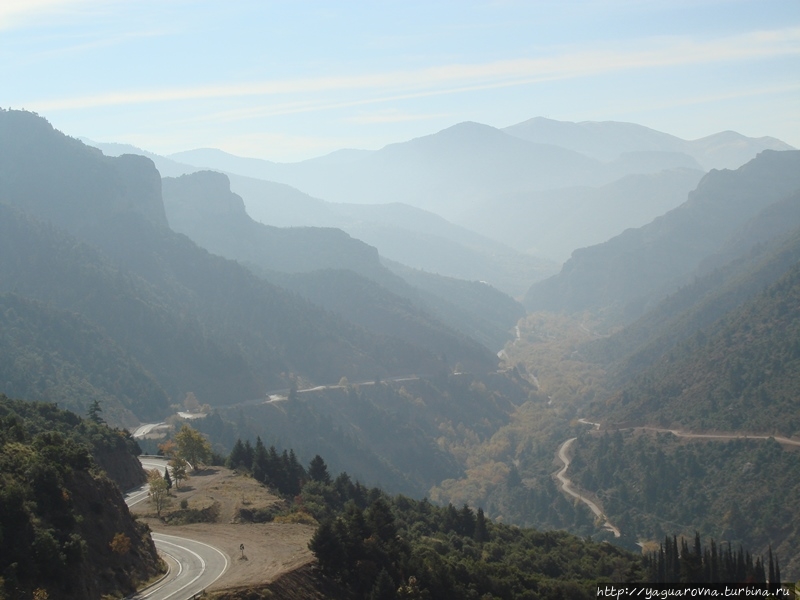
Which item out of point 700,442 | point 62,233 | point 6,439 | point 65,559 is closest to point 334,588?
point 65,559

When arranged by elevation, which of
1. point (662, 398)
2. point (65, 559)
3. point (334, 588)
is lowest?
point (662, 398)

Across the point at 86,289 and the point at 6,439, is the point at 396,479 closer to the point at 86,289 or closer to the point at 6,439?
the point at 86,289

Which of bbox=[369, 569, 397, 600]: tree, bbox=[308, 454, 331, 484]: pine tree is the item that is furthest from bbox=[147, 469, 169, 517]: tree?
bbox=[369, 569, 397, 600]: tree

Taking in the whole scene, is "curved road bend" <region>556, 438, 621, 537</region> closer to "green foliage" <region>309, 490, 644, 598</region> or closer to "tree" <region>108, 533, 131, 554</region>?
"green foliage" <region>309, 490, 644, 598</region>

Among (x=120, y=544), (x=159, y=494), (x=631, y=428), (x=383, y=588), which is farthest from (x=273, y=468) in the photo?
(x=631, y=428)

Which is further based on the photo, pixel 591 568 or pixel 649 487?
pixel 649 487

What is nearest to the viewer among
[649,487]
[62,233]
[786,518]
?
[786,518]
